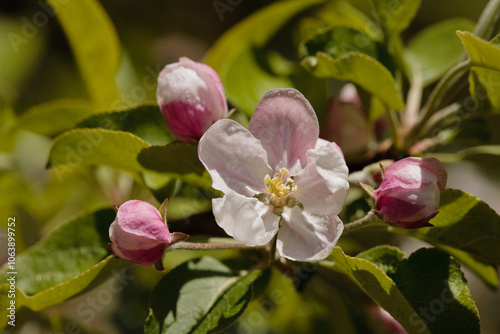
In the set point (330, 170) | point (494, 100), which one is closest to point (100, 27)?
point (330, 170)

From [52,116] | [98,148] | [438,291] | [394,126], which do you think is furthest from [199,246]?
[52,116]

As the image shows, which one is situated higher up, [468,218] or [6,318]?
[468,218]

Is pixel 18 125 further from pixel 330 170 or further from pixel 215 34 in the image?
pixel 215 34

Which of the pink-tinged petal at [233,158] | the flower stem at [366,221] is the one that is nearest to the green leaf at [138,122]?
the pink-tinged petal at [233,158]

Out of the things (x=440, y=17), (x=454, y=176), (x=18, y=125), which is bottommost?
(x=454, y=176)

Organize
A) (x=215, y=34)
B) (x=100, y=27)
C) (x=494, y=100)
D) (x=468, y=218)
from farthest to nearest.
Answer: (x=215, y=34) < (x=100, y=27) < (x=494, y=100) < (x=468, y=218)

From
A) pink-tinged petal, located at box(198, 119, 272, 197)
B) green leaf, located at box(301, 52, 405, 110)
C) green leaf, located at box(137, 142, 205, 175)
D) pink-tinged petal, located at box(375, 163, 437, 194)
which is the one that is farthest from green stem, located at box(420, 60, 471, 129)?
green leaf, located at box(137, 142, 205, 175)

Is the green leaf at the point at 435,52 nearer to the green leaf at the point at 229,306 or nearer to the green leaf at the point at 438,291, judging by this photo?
the green leaf at the point at 438,291
